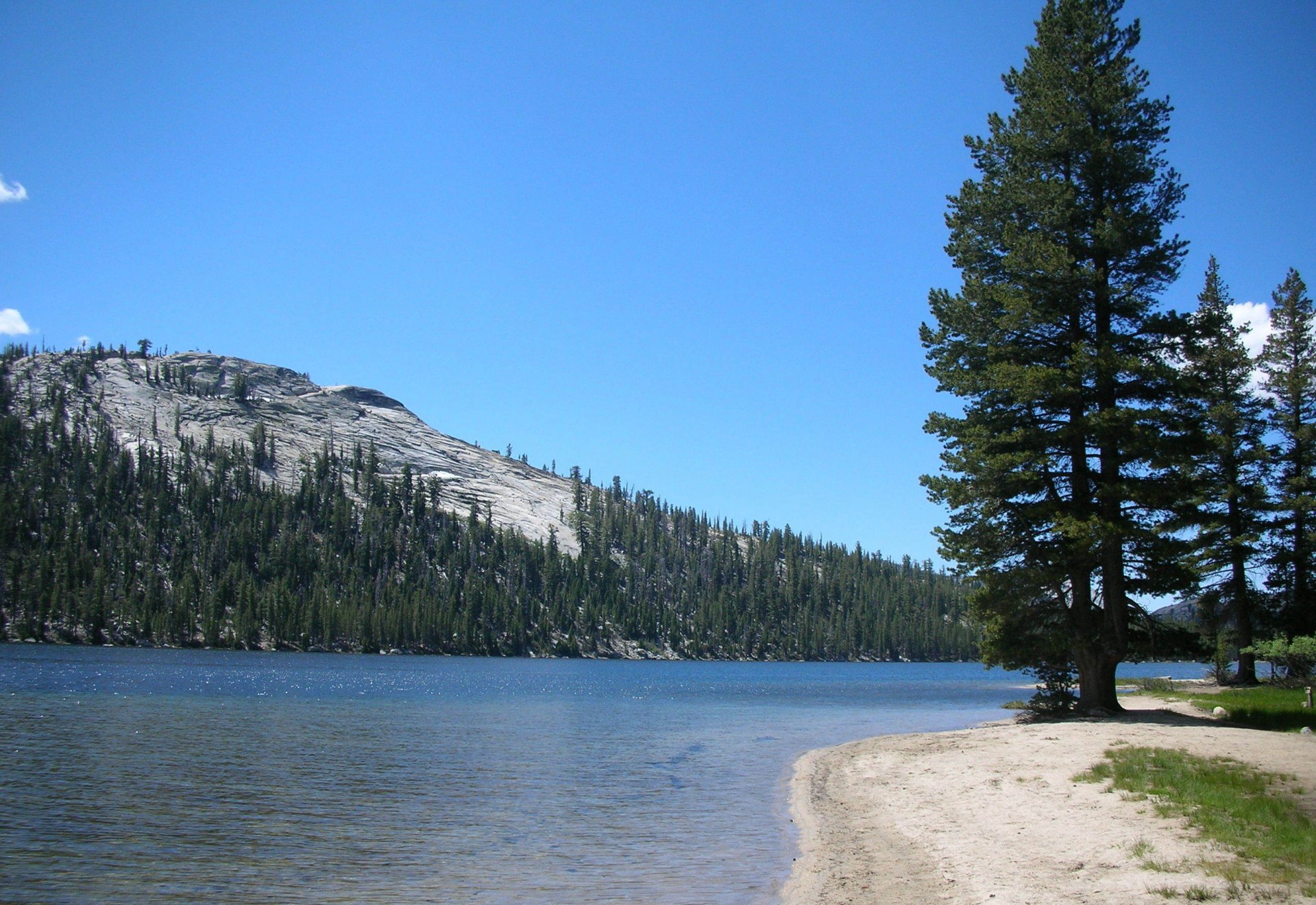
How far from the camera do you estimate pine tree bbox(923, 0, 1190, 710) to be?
27.8 m

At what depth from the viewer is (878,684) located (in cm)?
9650

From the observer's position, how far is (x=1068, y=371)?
27969 mm

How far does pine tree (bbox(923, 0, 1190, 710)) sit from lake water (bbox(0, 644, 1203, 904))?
10403 mm

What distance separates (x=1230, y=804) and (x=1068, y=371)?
55.6 feet

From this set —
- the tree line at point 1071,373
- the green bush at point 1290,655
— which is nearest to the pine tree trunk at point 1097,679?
the tree line at point 1071,373

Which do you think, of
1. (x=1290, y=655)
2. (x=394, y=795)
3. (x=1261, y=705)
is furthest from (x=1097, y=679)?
(x=394, y=795)

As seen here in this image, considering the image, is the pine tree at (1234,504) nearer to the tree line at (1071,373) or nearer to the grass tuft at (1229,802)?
the tree line at (1071,373)

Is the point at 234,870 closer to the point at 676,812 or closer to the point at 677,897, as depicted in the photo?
the point at 677,897

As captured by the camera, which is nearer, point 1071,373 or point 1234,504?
point 1071,373

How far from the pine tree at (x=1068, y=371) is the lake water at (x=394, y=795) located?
34.1 ft

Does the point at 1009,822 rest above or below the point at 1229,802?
below

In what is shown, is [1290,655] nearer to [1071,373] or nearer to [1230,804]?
[1071,373]

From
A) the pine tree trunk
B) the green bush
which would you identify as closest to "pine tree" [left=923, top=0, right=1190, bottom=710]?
the pine tree trunk

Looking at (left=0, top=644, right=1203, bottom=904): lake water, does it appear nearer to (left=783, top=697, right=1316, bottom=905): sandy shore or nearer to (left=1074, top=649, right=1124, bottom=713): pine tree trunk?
(left=783, top=697, right=1316, bottom=905): sandy shore
